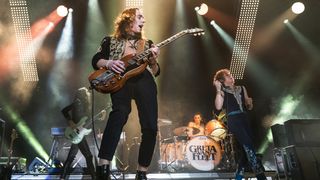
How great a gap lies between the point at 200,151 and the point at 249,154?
2328 millimetres

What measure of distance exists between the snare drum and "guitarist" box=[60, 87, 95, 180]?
2.55 m

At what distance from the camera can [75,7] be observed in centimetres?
691

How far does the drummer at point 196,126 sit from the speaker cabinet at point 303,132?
322 centimetres

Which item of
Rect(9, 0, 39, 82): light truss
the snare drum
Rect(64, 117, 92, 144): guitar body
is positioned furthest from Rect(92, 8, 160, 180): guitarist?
Rect(9, 0, 39, 82): light truss

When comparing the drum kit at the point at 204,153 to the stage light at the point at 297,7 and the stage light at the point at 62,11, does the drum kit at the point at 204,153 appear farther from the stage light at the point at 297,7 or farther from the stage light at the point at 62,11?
the stage light at the point at 62,11

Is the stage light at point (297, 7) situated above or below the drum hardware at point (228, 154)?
above

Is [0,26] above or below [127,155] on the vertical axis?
above

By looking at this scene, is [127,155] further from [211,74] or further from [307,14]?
[307,14]

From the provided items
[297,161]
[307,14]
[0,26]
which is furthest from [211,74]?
[0,26]

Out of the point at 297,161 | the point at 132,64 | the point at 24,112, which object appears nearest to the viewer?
the point at 132,64

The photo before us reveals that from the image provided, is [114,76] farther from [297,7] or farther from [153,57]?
[297,7]

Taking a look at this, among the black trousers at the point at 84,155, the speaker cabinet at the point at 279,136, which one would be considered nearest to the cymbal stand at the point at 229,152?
the speaker cabinet at the point at 279,136

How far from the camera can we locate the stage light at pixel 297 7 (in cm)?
671

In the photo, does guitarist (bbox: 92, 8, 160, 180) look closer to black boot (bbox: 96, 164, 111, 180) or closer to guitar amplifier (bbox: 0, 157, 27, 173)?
black boot (bbox: 96, 164, 111, 180)
